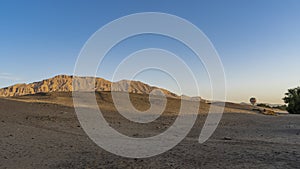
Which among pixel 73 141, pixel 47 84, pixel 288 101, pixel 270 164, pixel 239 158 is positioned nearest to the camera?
pixel 270 164

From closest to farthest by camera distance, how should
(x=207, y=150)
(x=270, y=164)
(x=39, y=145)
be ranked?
(x=270, y=164)
(x=207, y=150)
(x=39, y=145)

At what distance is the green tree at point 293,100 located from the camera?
47.4m

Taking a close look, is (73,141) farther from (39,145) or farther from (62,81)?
(62,81)

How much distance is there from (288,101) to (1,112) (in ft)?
153

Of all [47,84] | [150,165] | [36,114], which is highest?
[47,84]

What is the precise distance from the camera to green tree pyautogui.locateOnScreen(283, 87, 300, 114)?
47.4m

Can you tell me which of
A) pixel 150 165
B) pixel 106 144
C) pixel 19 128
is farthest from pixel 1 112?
pixel 150 165

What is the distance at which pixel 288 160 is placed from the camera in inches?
319

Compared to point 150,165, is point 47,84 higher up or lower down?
higher up

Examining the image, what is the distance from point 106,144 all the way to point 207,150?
4.38 m

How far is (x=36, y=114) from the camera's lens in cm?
2273

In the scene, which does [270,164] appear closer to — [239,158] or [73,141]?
[239,158]

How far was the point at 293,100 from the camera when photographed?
161 ft

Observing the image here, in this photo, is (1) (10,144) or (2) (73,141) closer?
(1) (10,144)
